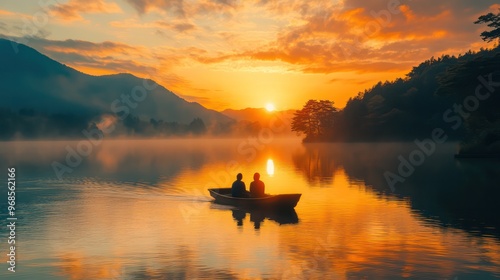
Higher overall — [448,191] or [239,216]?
[448,191]

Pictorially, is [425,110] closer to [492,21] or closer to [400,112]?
[400,112]

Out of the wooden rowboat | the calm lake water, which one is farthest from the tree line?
the wooden rowboat

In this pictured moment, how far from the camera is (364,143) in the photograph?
170625mm

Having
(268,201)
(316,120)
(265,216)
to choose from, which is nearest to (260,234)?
(265,216)

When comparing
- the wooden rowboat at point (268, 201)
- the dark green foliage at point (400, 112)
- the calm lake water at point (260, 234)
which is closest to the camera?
the calm lake water at point (260, 234)

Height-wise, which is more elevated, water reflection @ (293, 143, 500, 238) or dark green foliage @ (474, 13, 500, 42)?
dark green foliage @ (474, 13, 500, 42)

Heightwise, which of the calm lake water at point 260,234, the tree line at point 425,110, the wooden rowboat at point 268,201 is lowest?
the calm lake water at point 260,234

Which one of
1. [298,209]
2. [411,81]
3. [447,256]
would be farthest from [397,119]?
[447,256]

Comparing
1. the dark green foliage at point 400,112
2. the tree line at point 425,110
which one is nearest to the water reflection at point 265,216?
the tree line at point 425,110

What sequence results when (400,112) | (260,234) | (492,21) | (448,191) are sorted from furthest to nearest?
(400,112) < (492,21) < (448,191) < (260,234)

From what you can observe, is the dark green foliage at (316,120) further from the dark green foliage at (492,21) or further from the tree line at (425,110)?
the dark green foliage at (492,21)

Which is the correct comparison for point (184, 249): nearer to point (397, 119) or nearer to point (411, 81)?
point (397, 119)

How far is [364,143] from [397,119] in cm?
2048

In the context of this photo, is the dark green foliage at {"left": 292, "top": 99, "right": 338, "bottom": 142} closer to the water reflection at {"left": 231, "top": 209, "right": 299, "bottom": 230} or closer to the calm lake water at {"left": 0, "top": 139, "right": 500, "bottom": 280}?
the calm lake water at {"left": 0, "top": 139, "right": 500, "bottom": 280}
